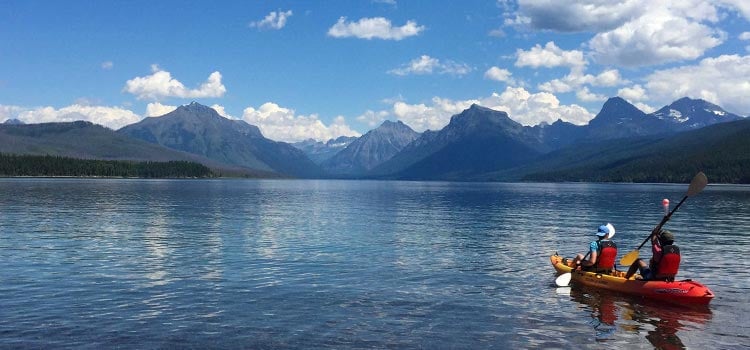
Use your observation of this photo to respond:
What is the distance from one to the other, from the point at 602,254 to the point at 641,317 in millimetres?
6837

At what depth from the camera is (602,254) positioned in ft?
115

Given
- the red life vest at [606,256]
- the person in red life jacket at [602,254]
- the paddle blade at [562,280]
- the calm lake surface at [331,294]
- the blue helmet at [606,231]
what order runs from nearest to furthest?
the calm lake surface at [331,294] < the blue helmet at [606,231] < the person in red life jacket at [602,254] < the red life vest at [606,256] < the paddle blade at [562,280]

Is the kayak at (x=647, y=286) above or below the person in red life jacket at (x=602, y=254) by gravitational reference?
below

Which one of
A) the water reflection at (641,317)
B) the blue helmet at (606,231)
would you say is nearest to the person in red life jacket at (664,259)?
the water reflection at (641,317)

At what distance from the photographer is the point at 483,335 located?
2461 centimetres

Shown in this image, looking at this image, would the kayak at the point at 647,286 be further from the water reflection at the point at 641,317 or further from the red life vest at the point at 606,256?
the red life vest at the point at 606,256

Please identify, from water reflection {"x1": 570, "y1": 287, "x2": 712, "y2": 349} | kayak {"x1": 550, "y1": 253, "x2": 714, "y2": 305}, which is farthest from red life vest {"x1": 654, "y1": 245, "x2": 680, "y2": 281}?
water reflection {"x1": 570, "y1": 287, "x2": 712, "y2": 349}

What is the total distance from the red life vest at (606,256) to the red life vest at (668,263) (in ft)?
11.6

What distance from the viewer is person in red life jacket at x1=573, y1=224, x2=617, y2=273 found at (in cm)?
3500

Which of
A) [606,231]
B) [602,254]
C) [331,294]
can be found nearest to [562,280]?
[602,254]

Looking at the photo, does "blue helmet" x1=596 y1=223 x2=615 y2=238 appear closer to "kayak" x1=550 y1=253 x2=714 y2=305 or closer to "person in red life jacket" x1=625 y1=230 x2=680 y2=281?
"kayak" x1=550 y1=253 x2=714 y2=305

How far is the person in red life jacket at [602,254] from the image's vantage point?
35.0m

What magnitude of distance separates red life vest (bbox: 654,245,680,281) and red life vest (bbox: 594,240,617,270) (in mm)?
3539

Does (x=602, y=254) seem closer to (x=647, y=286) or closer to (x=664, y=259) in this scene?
(x=647, y=286)
